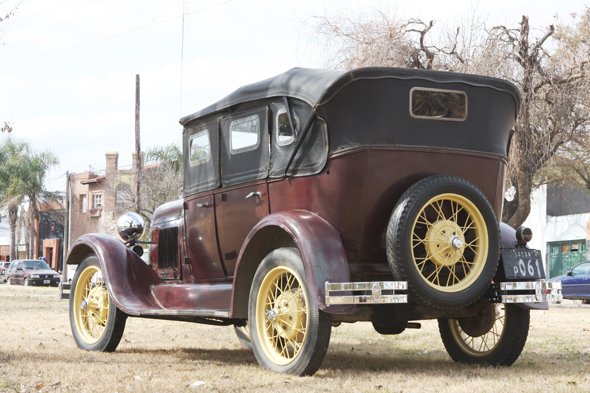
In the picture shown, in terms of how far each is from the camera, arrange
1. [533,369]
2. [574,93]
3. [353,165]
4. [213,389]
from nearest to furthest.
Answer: [213,389] < [353,165] < [533,369] < [574,93]

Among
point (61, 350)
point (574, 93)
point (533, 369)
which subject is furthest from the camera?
point (574, 93)

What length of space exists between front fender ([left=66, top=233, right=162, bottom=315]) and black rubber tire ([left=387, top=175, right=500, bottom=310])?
2.79m

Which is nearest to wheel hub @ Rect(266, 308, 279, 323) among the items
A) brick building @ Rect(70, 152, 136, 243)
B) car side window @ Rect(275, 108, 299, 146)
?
car side window @ Rect(275, 108, 299, 146)

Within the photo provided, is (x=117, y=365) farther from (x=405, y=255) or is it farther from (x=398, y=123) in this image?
(x=398, y=123)

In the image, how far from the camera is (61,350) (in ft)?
23.1

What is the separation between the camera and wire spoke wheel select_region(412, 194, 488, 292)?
5.12m

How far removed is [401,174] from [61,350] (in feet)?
13.5

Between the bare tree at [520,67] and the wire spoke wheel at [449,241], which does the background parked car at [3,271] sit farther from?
the wire spoke wheel at [449,241]

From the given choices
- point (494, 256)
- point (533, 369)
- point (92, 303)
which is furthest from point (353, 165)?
point (92, 303)

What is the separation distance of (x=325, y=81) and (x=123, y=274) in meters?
3.12

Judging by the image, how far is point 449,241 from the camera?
511cm

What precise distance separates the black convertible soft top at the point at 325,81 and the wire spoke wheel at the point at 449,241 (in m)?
1.02

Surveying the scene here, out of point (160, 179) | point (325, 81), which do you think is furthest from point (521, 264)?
point (160, 179)

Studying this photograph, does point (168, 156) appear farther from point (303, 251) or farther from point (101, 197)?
point (303, 251)
